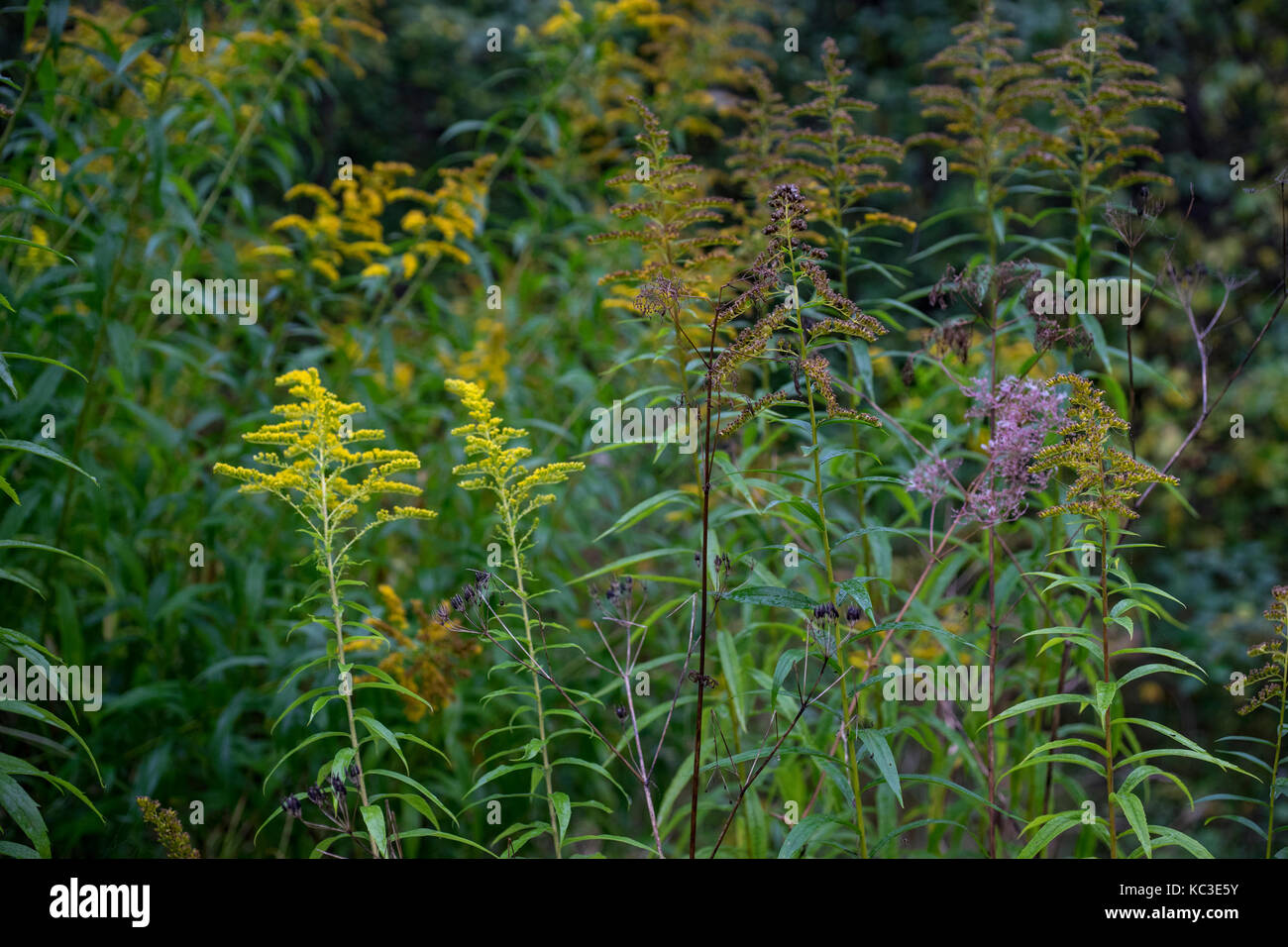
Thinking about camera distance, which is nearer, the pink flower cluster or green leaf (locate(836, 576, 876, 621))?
green leaf (locate(836, 576, 876, 621))

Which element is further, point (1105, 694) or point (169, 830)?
point (169, 830)

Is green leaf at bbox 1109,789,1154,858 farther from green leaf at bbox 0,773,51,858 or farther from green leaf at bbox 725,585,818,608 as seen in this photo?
green leaf at bbox 0,773,51,858

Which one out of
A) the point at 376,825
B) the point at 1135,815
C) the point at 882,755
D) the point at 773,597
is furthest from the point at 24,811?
the point at 1135,815

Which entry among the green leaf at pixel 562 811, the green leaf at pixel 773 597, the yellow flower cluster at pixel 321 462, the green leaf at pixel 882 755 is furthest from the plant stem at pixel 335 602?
the green leaf at pixel 882 755

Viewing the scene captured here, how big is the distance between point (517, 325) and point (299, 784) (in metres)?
2.27

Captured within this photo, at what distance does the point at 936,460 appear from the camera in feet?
7.12

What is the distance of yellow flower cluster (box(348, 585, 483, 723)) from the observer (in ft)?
8.11

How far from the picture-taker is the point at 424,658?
2508 millimetres

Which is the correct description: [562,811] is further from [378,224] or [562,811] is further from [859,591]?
[378,224]

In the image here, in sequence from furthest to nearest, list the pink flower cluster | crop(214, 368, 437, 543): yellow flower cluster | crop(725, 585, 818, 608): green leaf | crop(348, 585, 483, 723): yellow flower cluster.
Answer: crop(348, 585, 483, 723): yellow flower cluster
the pink flower cluster
crop(214, 368, 437, 543): yellow flower cluster
crop(725, 585, 818, 608): green leaf

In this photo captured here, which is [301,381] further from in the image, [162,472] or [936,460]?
[162,472]

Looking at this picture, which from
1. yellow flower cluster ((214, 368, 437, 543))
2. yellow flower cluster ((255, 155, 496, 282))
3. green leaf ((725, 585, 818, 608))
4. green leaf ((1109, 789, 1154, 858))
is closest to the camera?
green leaf ((1109, 789, 1154, 858))

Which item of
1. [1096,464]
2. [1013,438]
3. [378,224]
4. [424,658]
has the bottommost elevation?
[424,658]

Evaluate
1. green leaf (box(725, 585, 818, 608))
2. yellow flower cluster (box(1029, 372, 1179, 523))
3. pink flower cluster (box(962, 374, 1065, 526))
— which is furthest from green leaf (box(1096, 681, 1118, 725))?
green leaf (box(725, 585, 818, 608))
